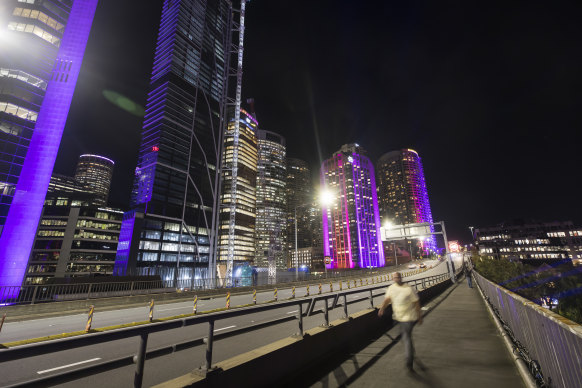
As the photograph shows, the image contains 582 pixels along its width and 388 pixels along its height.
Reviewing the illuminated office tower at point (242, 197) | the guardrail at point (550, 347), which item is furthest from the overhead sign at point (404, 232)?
the illuminated office tower at point (242, 197)

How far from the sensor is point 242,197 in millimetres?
157875

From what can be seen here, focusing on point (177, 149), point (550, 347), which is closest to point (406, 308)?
point (550, 347)

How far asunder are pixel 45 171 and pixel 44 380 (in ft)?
202

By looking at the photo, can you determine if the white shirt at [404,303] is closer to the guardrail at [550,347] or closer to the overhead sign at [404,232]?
the guardrail at [550,347]

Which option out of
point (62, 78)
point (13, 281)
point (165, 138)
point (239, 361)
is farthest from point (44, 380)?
point (165, 138)

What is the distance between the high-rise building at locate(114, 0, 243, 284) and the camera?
98.4 m

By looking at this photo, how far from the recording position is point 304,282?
118 feet

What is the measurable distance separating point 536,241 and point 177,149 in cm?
18050

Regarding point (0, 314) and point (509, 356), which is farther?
point (0, 314)

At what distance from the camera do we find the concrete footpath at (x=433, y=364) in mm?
4602

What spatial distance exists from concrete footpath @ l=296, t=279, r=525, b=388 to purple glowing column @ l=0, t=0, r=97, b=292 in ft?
190

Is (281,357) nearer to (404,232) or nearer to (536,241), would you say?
(404,232)

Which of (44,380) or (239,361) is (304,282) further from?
(44,380)

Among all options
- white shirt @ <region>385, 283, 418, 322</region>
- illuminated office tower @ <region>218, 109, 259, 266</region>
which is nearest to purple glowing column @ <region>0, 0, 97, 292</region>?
white shirt @ <region>385, 283, 418, 322</region>
